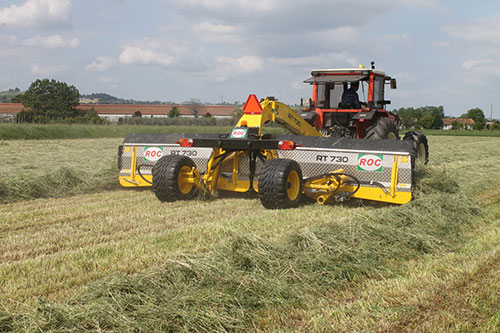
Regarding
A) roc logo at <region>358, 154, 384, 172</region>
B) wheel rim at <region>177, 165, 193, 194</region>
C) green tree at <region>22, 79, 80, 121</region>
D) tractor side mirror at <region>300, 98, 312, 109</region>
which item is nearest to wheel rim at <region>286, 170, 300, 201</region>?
roc logo at <region>358, 154, 384, 172</region>

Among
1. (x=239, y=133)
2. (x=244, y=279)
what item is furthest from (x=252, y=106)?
(x=244, y=279)

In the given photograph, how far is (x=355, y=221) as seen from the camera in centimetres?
518

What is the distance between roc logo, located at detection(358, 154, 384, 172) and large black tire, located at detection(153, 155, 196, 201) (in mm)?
2520

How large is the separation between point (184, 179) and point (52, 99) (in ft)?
174

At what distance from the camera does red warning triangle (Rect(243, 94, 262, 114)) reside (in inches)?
295

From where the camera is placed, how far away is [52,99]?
55.2 m

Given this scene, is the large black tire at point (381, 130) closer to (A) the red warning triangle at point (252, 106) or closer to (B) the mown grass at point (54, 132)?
(A) the red warning triangle at point (252, 106)

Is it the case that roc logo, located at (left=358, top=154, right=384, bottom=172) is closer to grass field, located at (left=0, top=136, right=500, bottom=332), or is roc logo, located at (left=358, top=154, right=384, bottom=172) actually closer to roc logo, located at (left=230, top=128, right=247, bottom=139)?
grass field, located at (left=0, top=136, right=500, bottom=332)

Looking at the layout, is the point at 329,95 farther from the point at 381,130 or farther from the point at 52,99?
the point at 52,99

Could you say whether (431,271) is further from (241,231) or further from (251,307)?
(241,231)

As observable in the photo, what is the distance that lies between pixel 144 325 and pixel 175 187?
4.27 m

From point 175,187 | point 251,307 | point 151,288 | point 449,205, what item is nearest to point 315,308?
point 251,307

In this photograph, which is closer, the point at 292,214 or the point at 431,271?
the point at 431,271

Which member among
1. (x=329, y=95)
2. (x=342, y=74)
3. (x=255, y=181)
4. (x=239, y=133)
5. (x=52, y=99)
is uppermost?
(x=52, y=99)
